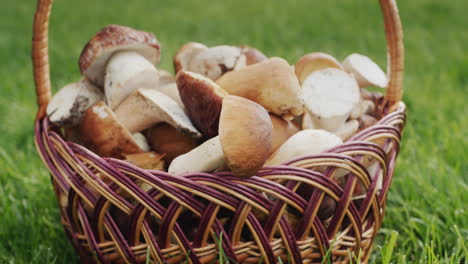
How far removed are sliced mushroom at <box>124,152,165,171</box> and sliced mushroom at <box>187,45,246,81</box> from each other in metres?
0.33

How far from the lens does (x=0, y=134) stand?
221 centimetres

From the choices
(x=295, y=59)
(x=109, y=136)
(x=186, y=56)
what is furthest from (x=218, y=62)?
(x=295, y=59)

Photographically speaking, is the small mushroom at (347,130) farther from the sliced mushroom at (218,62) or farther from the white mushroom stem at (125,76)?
the white mushroom stem at (125,76)

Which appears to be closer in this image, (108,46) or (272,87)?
(272,87)

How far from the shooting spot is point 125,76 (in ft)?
3.97

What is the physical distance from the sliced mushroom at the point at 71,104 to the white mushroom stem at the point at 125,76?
0.06m

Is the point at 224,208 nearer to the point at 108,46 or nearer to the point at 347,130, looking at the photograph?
the point at 347,130

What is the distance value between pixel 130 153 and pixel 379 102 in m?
0.77

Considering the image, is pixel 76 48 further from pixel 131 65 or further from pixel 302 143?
pixel 302 143

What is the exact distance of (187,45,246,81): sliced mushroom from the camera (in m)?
1.33

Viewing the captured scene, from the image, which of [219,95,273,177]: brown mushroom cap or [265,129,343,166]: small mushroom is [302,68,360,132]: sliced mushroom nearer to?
[265,129,343,166]: small mushroom

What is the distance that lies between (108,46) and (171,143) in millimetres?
331

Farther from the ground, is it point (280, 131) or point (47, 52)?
point (47, 52)

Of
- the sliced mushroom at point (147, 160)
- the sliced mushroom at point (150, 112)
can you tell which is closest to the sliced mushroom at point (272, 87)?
the sliced mushroom at point (150, 112)
